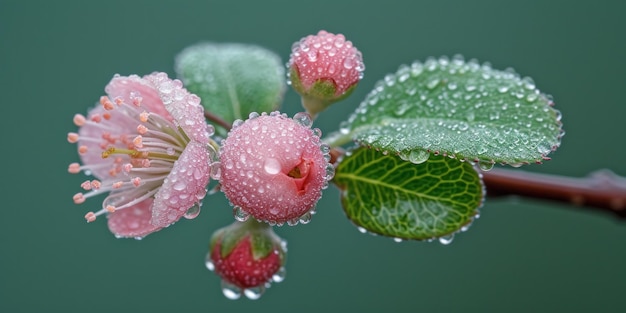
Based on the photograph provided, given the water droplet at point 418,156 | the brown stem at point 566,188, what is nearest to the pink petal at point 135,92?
the water droplet at point 418,156

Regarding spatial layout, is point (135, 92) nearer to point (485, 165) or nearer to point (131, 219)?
point (131, 219)

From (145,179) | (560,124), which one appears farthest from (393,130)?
(145,179)

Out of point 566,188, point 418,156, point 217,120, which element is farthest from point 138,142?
point 566,188

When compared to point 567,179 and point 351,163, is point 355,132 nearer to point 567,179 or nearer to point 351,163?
point 351,163

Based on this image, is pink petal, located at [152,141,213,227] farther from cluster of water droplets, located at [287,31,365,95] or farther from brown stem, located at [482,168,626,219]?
brown stem, located at [482,168,626,219]

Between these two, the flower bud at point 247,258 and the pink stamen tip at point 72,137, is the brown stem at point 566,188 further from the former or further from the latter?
the pink stamen tip at point 72,137

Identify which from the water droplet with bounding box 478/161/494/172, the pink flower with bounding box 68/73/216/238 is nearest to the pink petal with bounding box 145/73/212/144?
the pink flower with bounding box 68/73/216/238
